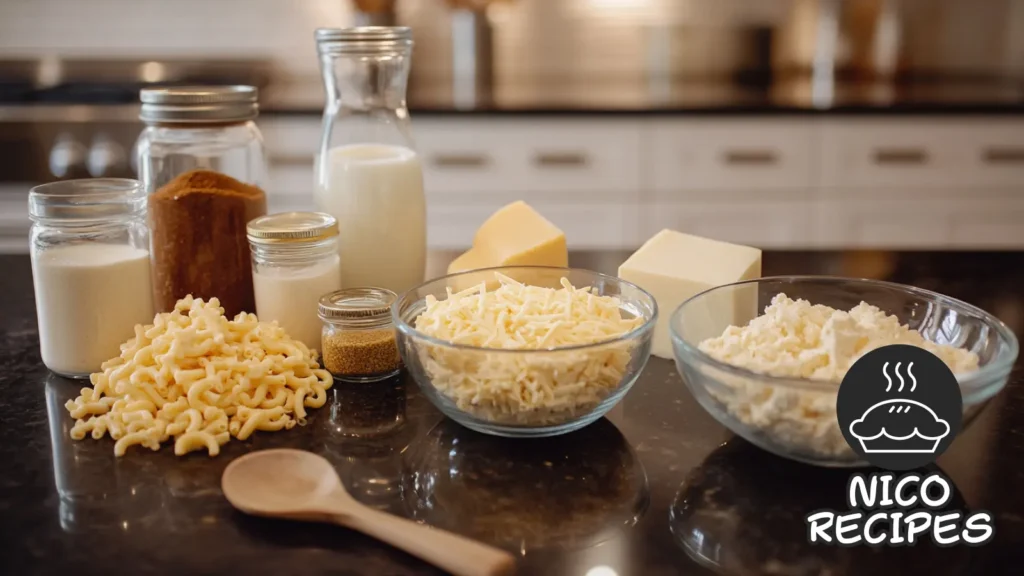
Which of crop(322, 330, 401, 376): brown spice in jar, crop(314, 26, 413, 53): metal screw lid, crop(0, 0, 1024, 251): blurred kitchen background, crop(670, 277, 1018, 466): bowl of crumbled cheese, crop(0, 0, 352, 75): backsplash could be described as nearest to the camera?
crop(670, 277, 1018, 466): bowl of crumbled cheese

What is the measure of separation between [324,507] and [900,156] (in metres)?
2.20

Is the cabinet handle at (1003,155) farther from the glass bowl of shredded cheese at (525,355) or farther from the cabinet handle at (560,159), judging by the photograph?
the glass bowl of shredded cheese at (525,355)

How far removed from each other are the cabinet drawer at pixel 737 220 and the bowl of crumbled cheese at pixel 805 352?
155 centimetres

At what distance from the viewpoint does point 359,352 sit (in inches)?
38.5

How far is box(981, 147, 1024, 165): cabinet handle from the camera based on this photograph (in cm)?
250

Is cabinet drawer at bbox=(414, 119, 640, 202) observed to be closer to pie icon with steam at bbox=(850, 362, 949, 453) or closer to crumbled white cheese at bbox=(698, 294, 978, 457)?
crumbled white cheese at bbox=(698, 294, 978, 457)

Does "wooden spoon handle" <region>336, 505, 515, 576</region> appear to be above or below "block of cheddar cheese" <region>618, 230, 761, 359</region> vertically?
below

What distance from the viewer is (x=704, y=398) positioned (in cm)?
82

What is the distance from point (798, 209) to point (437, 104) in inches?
39.9

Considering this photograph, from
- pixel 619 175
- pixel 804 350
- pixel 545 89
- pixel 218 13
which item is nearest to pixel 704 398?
pixel 804 350

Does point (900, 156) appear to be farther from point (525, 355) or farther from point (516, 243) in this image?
point (525, 355)

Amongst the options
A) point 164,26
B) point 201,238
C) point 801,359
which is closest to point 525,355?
point 801,359

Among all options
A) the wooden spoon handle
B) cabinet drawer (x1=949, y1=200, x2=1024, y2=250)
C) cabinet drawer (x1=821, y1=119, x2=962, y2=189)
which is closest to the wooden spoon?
the wooden spoon handle

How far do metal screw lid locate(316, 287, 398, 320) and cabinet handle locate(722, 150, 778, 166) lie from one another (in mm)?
1674
